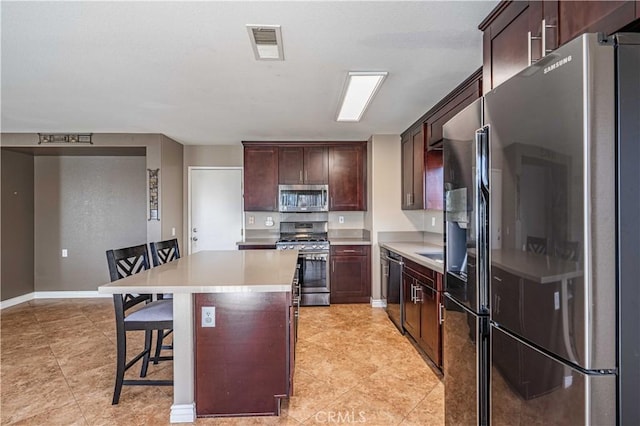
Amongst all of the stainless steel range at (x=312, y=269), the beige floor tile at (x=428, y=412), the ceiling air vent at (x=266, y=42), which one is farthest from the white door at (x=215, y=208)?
the beige floor tile at (x=428, y=412)

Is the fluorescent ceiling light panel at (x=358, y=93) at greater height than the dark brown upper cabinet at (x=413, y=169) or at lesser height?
greater

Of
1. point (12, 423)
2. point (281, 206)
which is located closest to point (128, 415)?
point (12, 423)

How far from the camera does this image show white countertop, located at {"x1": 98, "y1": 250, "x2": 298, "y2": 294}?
1973mm

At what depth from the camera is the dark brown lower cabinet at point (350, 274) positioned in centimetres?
473

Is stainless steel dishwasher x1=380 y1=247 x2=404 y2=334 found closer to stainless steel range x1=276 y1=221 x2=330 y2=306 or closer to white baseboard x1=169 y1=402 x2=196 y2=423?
stainless steel range x1=276 y1=221 x2=330 y2=306

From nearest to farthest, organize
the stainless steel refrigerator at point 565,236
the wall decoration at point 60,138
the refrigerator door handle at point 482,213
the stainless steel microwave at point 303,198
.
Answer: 1. the stainless steel refrigerator at point 565,236
2. the refrigerator door handle at point 482,213
3. the wall decoration at point 60,138
4. the stainless steel microwave at point 303,198

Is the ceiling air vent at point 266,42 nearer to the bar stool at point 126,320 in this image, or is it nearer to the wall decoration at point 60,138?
the bar stool at point 126,320

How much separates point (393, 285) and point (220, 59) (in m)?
2.86

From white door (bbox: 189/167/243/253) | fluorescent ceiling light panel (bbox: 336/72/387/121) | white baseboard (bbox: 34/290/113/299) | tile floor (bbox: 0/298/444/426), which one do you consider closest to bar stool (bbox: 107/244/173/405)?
tile floor (bbox: 0/298/444/426)

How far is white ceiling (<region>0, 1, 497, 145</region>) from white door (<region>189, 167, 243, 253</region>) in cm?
160

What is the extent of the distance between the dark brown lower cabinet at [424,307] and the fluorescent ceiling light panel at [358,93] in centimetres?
156

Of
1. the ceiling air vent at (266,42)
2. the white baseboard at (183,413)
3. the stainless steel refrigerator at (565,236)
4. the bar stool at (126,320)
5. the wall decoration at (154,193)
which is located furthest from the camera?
the wall decoration at (154,193)

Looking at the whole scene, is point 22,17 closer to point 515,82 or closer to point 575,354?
point 515,82

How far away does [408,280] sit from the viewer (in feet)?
11.1
